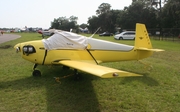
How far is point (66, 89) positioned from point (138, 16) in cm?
5710

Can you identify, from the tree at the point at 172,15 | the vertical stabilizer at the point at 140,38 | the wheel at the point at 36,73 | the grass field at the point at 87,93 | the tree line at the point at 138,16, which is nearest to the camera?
the grass field at the point at 87,93

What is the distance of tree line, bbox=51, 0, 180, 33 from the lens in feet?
147

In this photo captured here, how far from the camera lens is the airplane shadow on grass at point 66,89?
4.20 meters

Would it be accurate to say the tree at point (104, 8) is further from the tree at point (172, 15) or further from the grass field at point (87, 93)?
the grass field at point (87, 93)

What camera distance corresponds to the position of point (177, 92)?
16.9ft

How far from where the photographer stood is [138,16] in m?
57.6

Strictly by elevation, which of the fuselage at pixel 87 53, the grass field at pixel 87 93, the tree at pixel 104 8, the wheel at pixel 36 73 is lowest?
the grass field at pixel 87 93

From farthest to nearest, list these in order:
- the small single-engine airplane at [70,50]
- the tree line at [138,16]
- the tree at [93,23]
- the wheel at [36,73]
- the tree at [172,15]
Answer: the tree at [93,23], the tree line at [138,16], the tree at [172,15], the wheel at [36,73], the small single-engine airplane at [70,50]

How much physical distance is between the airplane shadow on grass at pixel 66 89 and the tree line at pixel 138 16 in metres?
38.9

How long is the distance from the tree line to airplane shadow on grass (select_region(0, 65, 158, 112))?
3888 centimetres

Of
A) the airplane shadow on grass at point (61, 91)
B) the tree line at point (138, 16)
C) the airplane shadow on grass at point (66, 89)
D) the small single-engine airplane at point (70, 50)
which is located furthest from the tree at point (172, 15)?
the airplane shadow on grass at point (61, 91)

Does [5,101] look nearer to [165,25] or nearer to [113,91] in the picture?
[113,91]

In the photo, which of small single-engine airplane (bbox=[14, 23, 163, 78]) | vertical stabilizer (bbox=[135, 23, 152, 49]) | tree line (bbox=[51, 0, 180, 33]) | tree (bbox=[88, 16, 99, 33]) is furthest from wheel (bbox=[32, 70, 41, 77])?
tree (bbox=[88, 16, 99, 33])

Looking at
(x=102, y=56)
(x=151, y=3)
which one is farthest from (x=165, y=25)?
(x=102, y=56)
